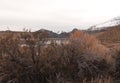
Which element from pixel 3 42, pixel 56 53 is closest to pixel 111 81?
pixel 56 53

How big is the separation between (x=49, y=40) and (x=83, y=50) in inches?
69.3

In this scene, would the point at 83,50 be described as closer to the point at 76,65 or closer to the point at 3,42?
the point at 76,65

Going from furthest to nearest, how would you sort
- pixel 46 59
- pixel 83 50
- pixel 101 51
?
1. pixel 101 51
2. pixel 83 50
3. pixel 46 59

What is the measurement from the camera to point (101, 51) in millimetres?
16391

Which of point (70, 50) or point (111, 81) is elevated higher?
point (70, 50)

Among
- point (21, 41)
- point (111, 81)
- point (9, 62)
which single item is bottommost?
point (111, 81)

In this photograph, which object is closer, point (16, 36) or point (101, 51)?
point (16, 36)

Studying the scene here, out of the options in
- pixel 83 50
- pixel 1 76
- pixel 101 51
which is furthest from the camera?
pixel 101 51

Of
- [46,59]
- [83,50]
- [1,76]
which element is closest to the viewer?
[1,76]

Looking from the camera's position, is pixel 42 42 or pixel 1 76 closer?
pixel 1 76

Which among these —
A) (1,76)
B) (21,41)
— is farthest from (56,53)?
(1,76)

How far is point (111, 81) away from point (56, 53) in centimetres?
287

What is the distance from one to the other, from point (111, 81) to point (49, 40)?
12.1 ft

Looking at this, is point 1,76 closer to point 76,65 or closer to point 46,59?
point 46,59
